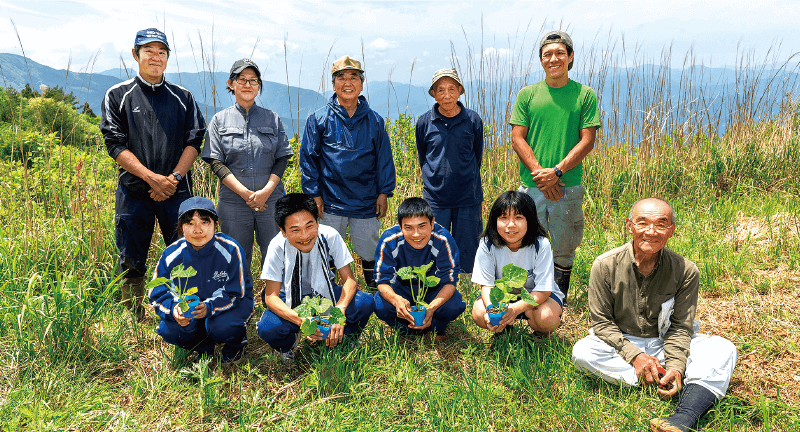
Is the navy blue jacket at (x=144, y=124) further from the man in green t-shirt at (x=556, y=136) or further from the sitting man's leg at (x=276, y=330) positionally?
the man in green t-shirt at (x=556, y=136)

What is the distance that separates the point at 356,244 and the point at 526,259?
1232 mm

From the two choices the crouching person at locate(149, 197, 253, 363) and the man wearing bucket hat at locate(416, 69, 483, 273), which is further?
the man wearing bucket hat at locate(416, 69, 483, 273)

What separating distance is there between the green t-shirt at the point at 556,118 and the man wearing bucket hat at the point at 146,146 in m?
2.26

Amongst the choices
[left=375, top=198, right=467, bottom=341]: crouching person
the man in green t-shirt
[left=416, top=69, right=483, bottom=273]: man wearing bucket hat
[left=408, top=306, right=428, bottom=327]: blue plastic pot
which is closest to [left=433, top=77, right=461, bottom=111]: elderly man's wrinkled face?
[left=416, top=69, right=483, bottom=273]: man wearing bucket hat

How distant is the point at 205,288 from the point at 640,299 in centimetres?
232


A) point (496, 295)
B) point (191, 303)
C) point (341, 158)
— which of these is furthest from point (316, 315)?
point (341, 158)

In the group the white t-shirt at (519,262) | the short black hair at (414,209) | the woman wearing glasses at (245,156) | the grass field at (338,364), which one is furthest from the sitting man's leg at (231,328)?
the white t-shirt at (519,262)

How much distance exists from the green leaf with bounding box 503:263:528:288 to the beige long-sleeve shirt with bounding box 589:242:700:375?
0.37 metres

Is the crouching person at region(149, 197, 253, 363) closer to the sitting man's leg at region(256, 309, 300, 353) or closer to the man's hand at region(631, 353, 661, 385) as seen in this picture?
the sitting man's leg at region(256, 309, 300, 353)

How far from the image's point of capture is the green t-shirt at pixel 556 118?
2975 millimetres

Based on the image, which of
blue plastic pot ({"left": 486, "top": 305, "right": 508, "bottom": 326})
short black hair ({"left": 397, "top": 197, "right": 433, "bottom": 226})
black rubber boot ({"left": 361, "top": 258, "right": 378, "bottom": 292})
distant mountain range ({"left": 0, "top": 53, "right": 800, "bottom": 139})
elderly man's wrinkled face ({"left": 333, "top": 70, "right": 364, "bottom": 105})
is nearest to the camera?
blue plastic pot ({"left": 486, "top": 305, "right": 508, "bottom": 326})

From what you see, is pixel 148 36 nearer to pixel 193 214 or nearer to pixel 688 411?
pixel 193 214

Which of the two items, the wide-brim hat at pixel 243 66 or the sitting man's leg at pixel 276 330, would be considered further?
the wide-brim hat at pixel 243 66

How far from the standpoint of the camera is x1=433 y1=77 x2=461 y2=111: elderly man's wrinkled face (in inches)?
124
